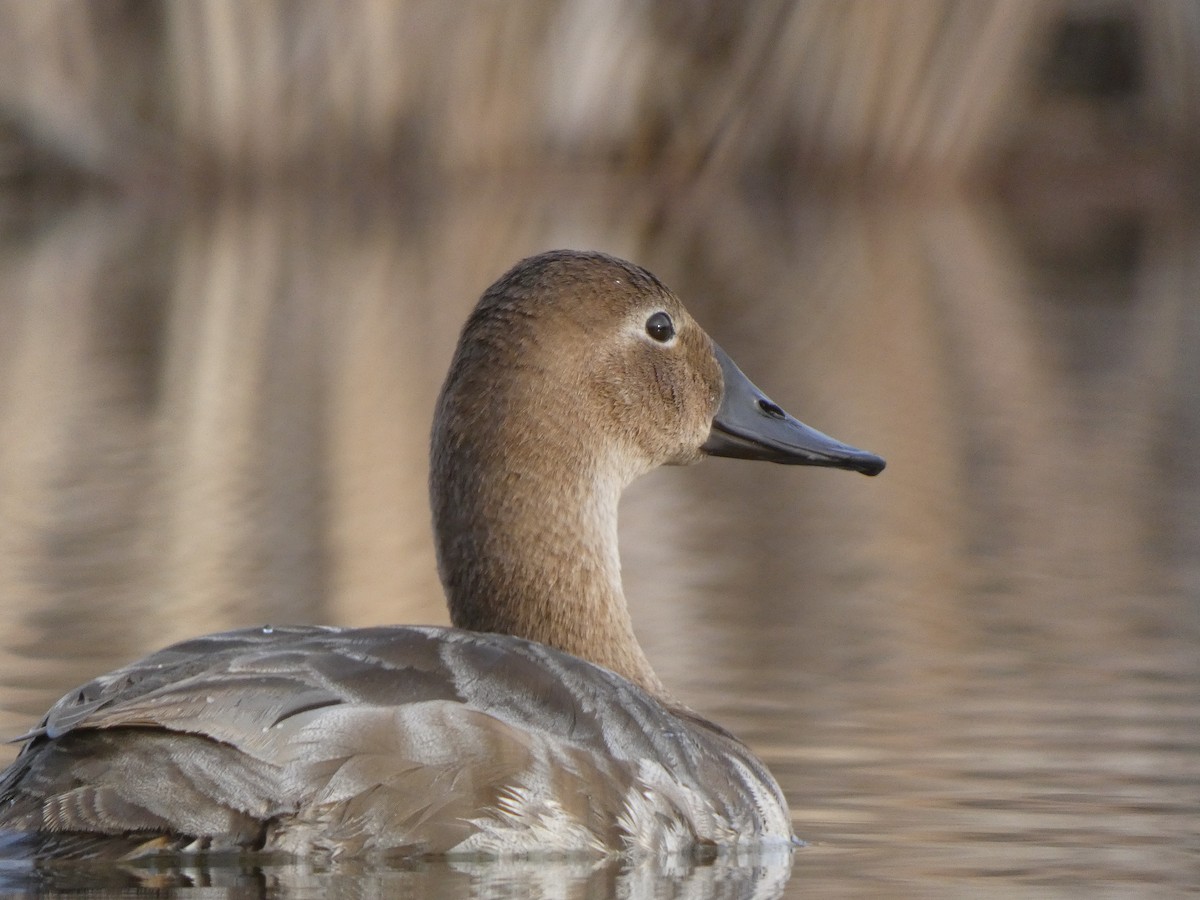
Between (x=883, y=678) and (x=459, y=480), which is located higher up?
(x=459, y=480)

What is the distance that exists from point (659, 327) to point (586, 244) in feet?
32.9

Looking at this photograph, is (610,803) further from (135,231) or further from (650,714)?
(135,231)

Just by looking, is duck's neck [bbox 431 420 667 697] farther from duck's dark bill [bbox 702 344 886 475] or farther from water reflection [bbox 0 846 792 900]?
water reflection [bbox 0 846 792 900]

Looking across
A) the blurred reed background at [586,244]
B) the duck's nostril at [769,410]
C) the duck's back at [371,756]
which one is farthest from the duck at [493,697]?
the blurred reed background at [586,244]

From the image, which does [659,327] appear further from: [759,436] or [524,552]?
[524,552]

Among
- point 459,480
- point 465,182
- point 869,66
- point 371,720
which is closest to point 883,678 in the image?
point 459,480

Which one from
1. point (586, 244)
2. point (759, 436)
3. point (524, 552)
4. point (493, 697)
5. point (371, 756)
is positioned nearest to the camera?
point (371, 756)

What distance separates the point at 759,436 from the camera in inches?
230

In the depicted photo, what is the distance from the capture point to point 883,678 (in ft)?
20.9

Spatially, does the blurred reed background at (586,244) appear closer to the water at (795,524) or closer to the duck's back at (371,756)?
the water at (795,524)

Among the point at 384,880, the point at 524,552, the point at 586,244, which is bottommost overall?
the point at 384,880

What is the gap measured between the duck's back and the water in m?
0.09

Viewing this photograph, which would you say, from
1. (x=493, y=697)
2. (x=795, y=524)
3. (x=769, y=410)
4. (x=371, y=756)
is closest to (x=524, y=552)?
(x=493, y=697)

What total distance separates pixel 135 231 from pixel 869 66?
19.1ft
